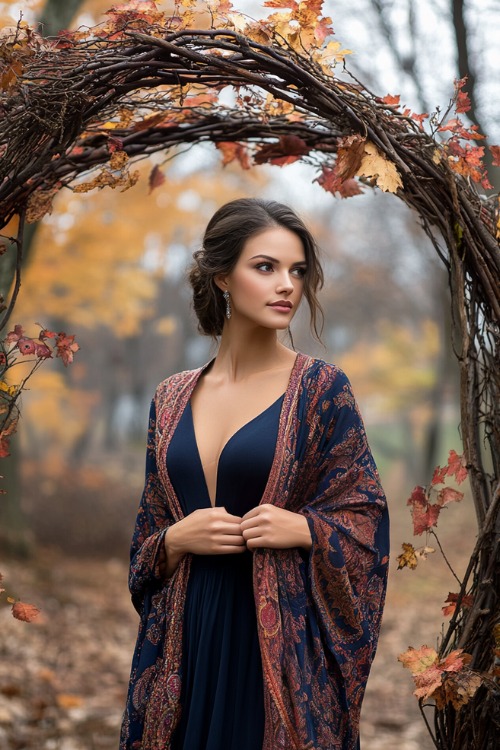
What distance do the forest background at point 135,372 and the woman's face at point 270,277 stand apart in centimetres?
47

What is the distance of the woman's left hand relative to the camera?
227 cm

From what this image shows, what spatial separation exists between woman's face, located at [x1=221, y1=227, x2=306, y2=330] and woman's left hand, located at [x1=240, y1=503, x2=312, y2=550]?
1.72ft

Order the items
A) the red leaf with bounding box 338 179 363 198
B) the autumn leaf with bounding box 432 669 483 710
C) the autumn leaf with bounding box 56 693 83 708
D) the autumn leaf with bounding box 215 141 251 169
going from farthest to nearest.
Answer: the autumn leaf with bounding box 56 693 83 708 < the autumn leaf with bounding box 215 141 251 169 < the red leaf with bounding box 338 179 363 198 < the autumn leaf with bounding box 432 669 483 710

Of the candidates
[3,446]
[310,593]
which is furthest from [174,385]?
[310,593]

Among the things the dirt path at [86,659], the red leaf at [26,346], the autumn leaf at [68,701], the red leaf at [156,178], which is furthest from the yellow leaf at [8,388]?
the autumn leaf at [68,701]

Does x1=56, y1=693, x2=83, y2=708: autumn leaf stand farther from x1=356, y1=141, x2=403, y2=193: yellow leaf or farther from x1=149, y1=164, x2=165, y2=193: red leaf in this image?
x1=356, y1=141, x2=403, y2=193: yellow leaf

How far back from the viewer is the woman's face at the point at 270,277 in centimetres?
242

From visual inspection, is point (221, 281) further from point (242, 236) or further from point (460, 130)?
point (460, 130)

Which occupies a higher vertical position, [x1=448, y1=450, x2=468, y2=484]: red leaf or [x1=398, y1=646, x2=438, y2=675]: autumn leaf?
[x1=448, y1=450, x2=468, y2=484]: red leaf

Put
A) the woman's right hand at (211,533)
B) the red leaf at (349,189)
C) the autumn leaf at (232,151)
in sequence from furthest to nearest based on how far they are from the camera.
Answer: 1. the autumn leaf at (232,151)
2. the red leaf at (349,189)
3. the woman's right hand at (211,533)

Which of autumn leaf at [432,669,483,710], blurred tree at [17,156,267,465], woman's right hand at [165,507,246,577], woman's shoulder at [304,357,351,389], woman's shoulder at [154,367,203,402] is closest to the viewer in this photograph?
autumn leaf at [432,669,483,710]

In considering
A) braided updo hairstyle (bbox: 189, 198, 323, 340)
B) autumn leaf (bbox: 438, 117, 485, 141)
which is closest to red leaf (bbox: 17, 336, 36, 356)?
braided updo hairstyle (bbox: 189, 198, 323, 340)

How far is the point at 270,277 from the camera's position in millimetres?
2436

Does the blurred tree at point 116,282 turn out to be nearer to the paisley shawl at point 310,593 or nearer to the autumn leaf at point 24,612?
the paisley shawl at point 310,593
